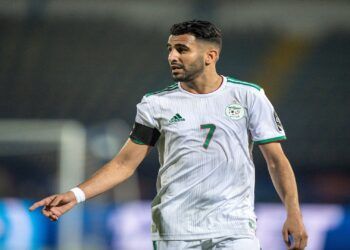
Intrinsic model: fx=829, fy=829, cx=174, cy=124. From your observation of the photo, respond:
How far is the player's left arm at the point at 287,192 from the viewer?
305cm

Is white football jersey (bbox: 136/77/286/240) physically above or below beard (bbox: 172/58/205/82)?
below

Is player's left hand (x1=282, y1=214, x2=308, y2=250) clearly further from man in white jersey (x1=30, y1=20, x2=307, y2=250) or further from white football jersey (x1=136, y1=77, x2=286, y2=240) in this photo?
white football jersey (x1=136, y1=77, x2=286, y2=240)

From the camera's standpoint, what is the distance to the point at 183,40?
11.1 ft

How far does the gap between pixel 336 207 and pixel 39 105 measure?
409cm

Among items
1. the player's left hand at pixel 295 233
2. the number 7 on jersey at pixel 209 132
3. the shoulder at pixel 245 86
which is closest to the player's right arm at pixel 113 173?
the number 7 on jersey at pixel 209 132

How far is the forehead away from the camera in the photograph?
339cm

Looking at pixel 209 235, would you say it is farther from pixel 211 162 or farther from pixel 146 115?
pixel 146 115

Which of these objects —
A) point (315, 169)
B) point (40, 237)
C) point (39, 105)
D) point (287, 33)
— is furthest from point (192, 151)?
point (287, 33)

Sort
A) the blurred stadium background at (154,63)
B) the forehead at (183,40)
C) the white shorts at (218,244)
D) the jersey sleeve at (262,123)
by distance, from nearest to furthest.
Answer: the white shorts at (218,244)
the jersey sleeve at (262,123)
the forehead at (183,40)
the blurred stadium background at (154,63)

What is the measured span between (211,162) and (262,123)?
0.26 m

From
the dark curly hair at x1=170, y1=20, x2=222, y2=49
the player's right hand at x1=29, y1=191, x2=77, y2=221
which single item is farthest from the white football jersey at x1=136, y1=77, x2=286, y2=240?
the player's right hand at x1=29, y1=191, x2=77, y2=221

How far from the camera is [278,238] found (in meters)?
8.47

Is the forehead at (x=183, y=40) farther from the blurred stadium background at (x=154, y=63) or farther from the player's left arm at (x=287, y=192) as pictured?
the blurred stadium background at (x=154, y=63)

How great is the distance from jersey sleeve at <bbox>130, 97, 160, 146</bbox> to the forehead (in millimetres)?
263
